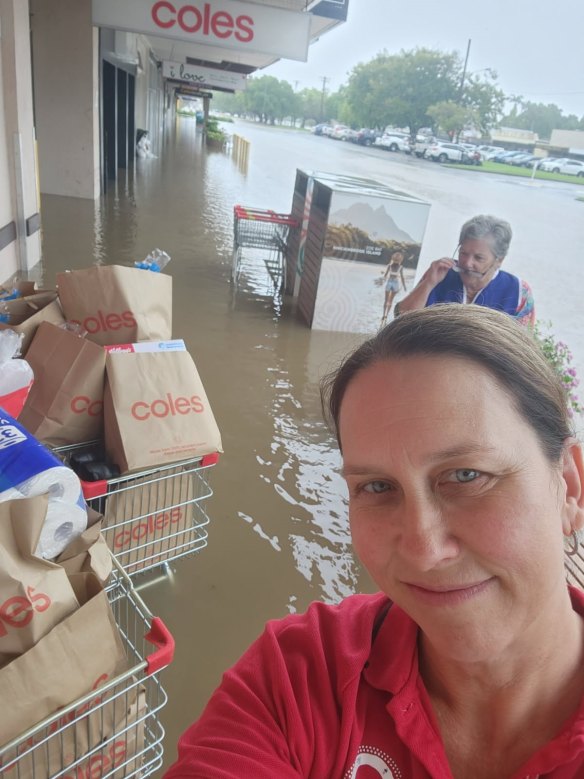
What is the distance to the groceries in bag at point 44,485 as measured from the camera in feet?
4.49

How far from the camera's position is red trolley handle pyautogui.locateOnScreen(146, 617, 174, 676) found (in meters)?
1.28

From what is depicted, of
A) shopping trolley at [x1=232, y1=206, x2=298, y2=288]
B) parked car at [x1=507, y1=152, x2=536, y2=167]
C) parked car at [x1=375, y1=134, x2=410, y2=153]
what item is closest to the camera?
shopping trolley at [x1=232, y1=206, x2=298, y2=288]

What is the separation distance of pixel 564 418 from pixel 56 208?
972 cm

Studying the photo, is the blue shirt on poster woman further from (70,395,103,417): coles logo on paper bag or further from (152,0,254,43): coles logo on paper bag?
(152,0,254,43): coles logo on paper bag

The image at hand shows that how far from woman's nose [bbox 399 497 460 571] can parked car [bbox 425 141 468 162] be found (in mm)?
16480

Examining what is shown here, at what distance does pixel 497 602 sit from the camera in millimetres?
836

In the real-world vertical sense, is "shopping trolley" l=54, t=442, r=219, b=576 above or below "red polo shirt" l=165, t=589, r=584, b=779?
below

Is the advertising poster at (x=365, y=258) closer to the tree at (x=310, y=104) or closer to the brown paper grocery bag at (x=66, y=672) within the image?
the brown paper grocery bag at (x=66, y=672)

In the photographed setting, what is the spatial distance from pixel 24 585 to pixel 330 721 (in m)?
0.70

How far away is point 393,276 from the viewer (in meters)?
5.70

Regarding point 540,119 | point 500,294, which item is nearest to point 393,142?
point 540,119

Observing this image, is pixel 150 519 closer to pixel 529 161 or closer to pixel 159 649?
pixel 159 649

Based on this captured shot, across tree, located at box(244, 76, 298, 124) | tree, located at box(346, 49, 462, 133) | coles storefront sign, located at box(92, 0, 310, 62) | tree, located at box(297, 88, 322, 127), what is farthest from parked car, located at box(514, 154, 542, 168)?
tree, located at box(244, 76, 298, 124)

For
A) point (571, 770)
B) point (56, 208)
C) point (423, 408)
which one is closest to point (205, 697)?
point (571, 770)
